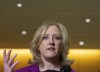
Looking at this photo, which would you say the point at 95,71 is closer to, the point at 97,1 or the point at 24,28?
the point at 24,28

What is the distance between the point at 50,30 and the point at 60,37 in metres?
0.07

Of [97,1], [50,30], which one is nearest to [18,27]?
[97,1]

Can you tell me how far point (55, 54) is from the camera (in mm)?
1818

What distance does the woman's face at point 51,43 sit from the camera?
182 cm

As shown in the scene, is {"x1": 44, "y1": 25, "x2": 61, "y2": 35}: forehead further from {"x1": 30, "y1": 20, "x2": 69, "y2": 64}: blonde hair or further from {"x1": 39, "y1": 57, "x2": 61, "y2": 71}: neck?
{"x1": 39, "y1": 57, "x2": 61, "y2": 71}: neck

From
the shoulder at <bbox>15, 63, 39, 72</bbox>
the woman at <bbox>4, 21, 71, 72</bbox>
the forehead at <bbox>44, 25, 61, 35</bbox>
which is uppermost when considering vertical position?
the forehead at <bbox>44, 25, 61, 35</bbox>

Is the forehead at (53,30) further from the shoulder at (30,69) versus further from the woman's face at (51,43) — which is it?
the shoulder at (30,69)

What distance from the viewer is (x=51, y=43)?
5.98 ft

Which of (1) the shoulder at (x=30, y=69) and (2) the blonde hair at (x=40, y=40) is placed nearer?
(1) the shoulder at (x=30, y=69)

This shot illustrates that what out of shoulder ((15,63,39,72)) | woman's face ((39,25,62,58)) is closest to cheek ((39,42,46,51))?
woman's face ((39,25,62,58))

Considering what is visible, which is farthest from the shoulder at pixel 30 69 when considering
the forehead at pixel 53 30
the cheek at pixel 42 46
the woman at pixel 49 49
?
the forehead at pixel 53 30

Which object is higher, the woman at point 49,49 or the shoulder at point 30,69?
the woman at point 49,49

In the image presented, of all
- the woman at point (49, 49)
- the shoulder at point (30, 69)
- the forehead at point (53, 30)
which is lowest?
the shoulder at point (30, 69)

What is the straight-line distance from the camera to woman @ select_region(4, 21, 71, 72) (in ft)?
5.99
